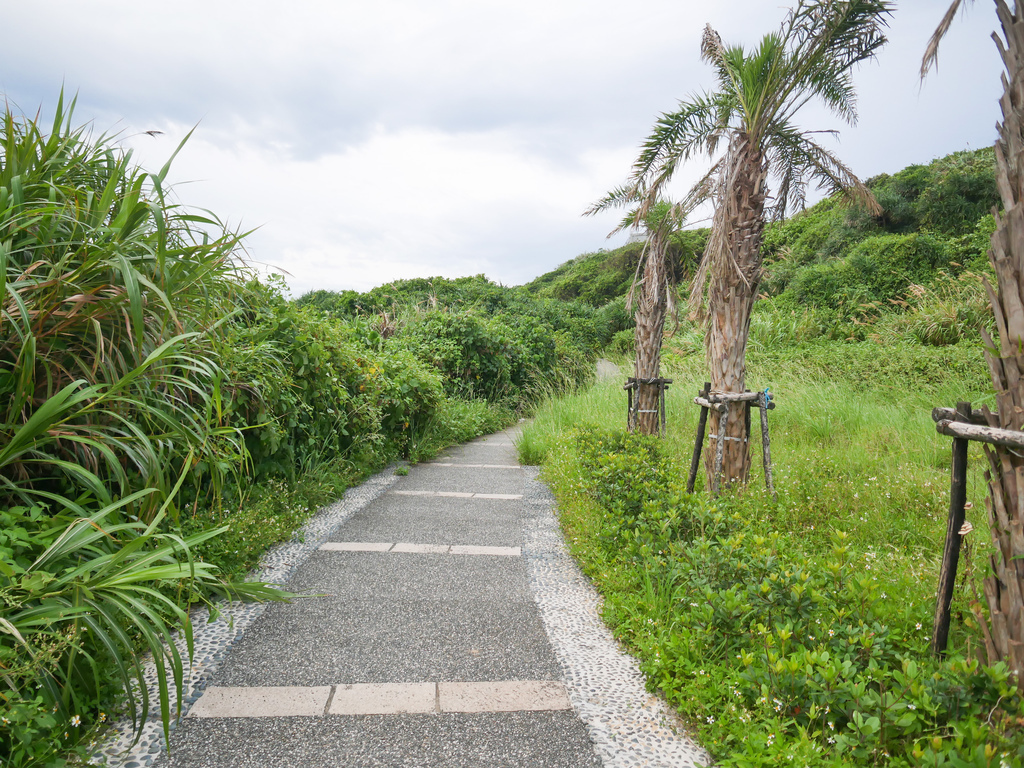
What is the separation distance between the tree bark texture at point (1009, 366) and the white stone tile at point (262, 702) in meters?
2.36

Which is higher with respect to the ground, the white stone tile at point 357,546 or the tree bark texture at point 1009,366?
the tree bark texture at point 1009,366

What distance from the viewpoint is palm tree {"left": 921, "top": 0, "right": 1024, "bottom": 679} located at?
1.78 meters

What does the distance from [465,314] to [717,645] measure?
10.2 meters

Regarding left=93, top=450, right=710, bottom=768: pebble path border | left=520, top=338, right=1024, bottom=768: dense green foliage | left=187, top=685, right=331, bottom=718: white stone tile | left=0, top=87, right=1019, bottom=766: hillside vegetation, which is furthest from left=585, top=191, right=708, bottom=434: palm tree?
left=187, top=685, right=331, bottom=718: white stone tile

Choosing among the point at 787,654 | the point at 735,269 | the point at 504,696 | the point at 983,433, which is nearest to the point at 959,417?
the point at 983,433

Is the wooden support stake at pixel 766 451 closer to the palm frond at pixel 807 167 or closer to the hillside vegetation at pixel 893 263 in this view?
the palm frond at pixel 807 167

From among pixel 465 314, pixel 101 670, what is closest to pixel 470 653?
pixel 101 670

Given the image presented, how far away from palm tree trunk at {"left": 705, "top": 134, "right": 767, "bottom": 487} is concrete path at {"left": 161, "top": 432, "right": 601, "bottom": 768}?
2002 mm

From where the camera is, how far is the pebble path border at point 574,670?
1812mm

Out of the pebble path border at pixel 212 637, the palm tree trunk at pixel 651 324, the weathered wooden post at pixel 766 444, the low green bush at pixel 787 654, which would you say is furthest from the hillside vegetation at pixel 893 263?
the pebble path border at pixel 212 637

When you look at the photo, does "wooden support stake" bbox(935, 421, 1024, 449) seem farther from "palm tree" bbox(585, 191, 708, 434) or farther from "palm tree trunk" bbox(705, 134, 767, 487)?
"palm tree" bbox(585, 191, 708, 434)

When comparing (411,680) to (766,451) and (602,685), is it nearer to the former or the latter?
(602,685)

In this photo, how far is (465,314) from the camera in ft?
39.4

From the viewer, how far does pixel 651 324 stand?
7.09 meters
